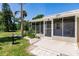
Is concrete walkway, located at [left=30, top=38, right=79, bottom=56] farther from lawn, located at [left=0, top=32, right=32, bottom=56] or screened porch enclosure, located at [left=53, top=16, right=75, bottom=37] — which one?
screened porch enclosure, located at [left=53, top=16, right=75, bottom=37]

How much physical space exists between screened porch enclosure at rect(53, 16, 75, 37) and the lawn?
2.56 metres

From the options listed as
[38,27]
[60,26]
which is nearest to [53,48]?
[60,26]

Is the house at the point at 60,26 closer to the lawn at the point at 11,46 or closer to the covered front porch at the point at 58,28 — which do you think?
the covered front porch at the point at 58,28

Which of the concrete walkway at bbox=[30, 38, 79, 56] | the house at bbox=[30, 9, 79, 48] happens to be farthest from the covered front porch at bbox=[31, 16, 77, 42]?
the concrete walkway at bbox=[30, 38, 79, 56]

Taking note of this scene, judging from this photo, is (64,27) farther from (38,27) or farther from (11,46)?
(11,46)

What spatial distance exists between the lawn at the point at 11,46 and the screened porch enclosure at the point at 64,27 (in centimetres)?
256

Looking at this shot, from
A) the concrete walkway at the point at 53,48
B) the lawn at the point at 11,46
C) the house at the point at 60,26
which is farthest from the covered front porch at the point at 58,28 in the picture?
the lawn at the point at 11,46

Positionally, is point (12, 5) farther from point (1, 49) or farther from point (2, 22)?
point (1, 49)

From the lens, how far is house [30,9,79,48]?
12.8 m

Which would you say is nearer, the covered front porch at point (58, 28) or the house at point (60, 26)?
the house at point (60, 26)

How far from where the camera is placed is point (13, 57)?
10.7m

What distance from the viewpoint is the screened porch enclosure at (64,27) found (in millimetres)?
12891

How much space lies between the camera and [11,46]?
38.2 feet

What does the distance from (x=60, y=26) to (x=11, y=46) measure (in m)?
3.57
